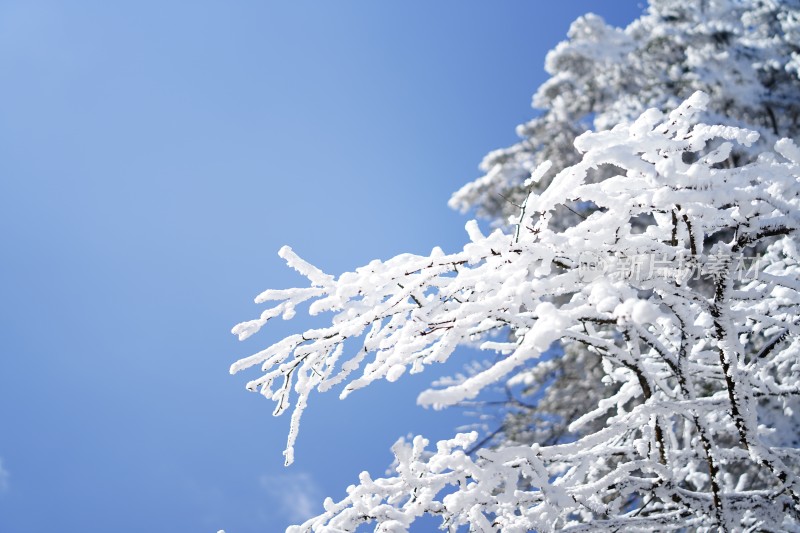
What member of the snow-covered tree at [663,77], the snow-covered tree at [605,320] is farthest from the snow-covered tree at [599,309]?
the snow-covered tree at [663,77]

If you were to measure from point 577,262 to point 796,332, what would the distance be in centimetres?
102

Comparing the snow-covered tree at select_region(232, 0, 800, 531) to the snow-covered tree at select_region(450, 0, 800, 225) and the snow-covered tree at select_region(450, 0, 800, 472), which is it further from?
the snow-covered tree at select_region(450, 0, 800, 225)

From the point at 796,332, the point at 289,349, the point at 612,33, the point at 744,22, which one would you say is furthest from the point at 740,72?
the point at 289,349

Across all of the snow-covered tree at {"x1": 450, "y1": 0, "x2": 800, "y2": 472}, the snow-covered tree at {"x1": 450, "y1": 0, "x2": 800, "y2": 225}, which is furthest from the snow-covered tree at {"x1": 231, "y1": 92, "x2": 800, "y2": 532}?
the snow-covered tree at {"x1": 450, "y1": 0, "x2": 800, "y2": 225}

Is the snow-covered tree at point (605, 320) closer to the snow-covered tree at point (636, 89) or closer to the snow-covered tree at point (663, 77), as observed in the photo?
the snow-covered tree at point (636, 89)

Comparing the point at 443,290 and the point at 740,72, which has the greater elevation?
the point at 740,72

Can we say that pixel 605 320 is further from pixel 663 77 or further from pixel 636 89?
pixel 636 89

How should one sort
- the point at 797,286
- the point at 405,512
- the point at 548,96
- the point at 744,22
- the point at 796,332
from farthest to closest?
the point at 548,96, the point at 744,22, the point at 405,512, the point at 796,332, the point at 797,286

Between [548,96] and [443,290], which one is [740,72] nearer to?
[548,96]

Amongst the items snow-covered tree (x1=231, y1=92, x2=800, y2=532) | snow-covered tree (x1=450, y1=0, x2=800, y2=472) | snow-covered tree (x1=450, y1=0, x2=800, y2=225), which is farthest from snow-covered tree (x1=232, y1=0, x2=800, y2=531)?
snow-covered tree (x1=450, y1=0, x2=800, y2=225)

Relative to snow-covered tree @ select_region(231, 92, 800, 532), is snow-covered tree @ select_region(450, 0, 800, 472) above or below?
above

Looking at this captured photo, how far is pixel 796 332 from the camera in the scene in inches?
75.0

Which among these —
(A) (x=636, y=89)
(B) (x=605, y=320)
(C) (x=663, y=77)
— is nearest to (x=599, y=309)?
(B) (x=605, y=320)

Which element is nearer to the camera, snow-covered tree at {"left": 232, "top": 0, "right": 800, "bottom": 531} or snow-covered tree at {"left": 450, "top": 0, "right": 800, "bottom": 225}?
snow-covered tree at {"left": 232, "top": 0, "right": 800, "bottom": 531}
